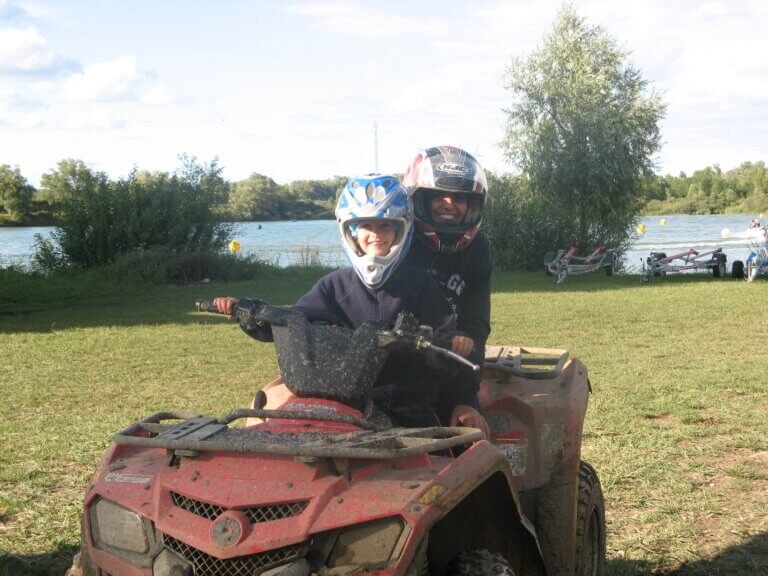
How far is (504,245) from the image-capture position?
32.9 metres

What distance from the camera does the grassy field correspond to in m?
5.48

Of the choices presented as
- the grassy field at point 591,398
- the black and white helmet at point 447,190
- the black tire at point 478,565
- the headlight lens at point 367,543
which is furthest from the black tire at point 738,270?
the headlight lens at point 367,543

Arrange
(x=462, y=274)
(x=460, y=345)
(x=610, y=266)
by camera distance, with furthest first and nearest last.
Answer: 1. (x=610, y=266)
2. (x=462, y=274)
3. (x=460, y=345)

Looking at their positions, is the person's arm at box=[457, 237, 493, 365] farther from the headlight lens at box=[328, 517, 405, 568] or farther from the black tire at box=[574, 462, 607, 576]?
the headlight lens at box=[328, 517, 405, 568]

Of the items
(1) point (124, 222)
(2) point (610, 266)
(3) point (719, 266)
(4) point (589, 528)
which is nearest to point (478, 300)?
(4) point (589, 528)

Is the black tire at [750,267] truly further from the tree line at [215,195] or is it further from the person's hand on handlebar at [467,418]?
the person's hand on handlebar at [467,418]

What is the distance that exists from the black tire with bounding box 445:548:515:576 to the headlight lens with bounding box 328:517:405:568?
358 mm

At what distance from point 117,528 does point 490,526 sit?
3.94 feet

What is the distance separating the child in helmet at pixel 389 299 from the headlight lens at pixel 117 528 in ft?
3.24

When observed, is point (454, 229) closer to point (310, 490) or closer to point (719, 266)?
point (310, 490)

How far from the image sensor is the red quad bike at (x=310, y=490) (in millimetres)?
2465

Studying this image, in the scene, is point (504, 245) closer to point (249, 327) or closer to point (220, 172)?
point (220, 172)

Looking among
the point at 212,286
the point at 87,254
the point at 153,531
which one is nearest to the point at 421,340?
the point at 153,531

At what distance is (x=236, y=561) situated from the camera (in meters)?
2.50
